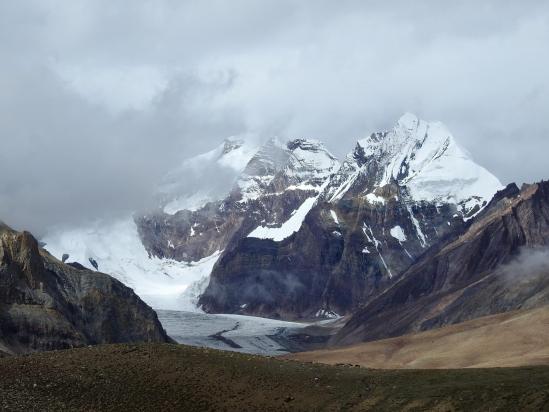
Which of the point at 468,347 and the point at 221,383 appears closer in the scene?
the point at 221,383

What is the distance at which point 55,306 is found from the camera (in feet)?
506

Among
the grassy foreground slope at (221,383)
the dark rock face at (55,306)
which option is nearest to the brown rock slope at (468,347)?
the dark rock face at (55,306)

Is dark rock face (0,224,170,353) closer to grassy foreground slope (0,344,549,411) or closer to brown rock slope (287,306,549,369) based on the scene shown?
brown rock slope (287,306,549,369)

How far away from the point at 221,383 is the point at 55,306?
80.8 m

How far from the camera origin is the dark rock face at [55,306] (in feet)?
476

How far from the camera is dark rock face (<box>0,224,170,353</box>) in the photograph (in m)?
145

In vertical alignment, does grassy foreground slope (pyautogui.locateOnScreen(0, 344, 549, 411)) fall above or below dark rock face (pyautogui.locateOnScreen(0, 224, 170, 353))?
below

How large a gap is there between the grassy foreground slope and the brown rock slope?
157 ft

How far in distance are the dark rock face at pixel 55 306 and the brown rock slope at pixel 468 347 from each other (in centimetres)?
3916

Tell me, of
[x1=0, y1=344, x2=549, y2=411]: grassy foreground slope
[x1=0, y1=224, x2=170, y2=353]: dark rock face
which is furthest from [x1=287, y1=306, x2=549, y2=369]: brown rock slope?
[x1=0, y1=344, x2=549, y2=411]: grassy foreground slope

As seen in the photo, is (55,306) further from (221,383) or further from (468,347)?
(221,383)

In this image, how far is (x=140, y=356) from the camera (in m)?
84.1

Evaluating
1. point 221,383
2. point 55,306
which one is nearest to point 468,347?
point 55,306

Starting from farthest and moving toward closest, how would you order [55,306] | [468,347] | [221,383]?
[468,347] → [55,306] → [221,383]
